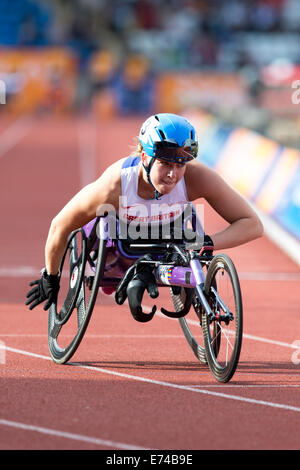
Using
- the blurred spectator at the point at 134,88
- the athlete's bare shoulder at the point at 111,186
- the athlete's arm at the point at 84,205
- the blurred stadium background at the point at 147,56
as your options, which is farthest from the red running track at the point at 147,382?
the blurred spectator at the point at 134,88

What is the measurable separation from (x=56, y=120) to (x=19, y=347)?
149 ft

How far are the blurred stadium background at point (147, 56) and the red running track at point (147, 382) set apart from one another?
32240 mm

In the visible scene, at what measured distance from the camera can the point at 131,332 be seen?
8.84 meters

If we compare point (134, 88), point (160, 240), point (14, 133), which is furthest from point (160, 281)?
point (134, 88)

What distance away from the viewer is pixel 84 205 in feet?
23.4

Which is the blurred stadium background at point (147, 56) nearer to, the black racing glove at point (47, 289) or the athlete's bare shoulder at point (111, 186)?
the black racing glove at point (47, 289)

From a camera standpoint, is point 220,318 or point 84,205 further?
point 84,205

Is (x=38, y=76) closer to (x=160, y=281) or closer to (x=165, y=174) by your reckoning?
(x=160, y=281)

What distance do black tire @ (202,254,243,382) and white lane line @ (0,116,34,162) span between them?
25.5 metres

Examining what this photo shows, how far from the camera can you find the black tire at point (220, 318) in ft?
21.4

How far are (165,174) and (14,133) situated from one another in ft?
120

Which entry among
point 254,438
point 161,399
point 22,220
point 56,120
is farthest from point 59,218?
point 56,120
